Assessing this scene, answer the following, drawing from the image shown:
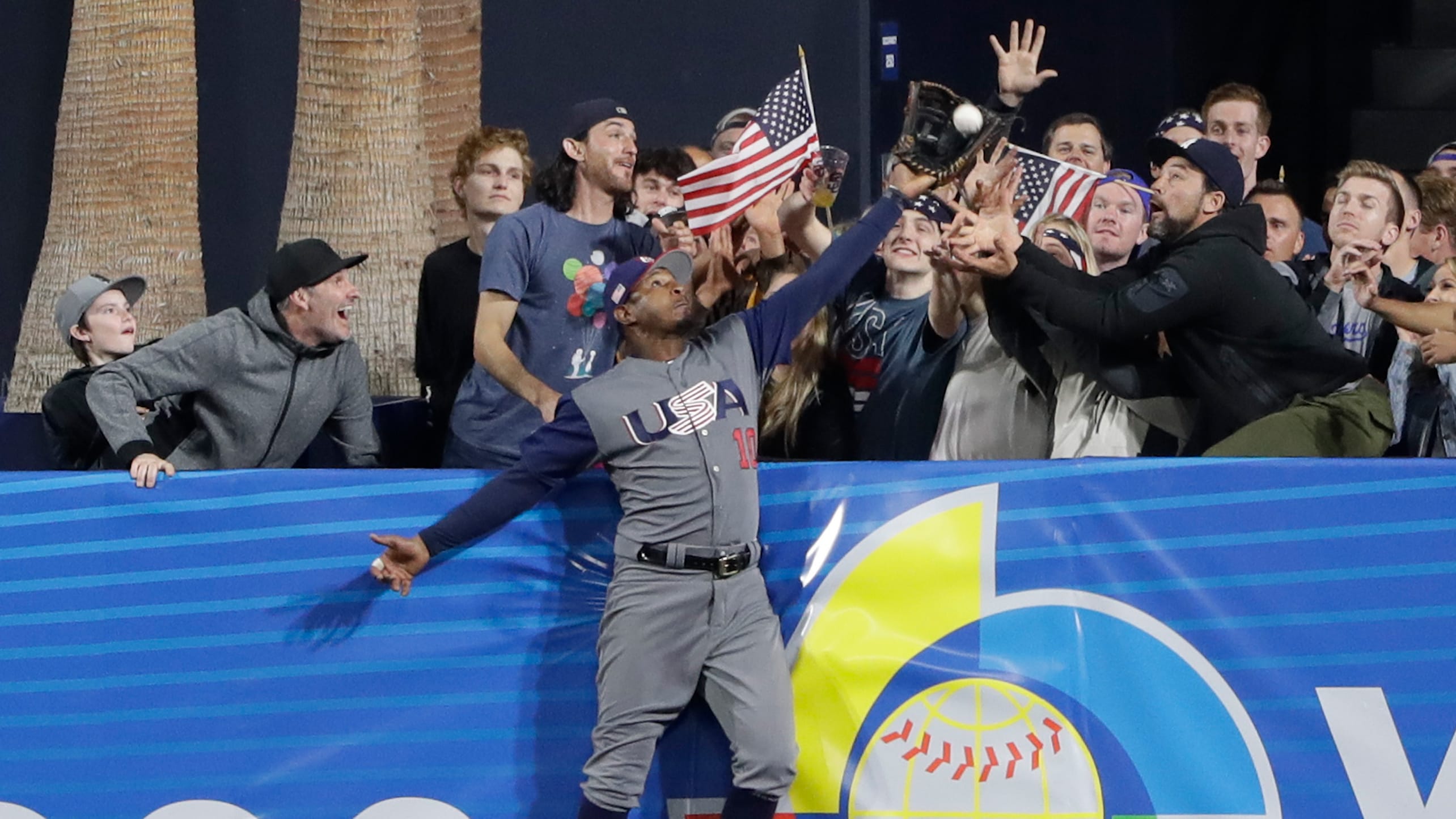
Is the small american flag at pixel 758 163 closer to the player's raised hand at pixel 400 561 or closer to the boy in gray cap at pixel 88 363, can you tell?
the player's raised hand at pixel 400 561

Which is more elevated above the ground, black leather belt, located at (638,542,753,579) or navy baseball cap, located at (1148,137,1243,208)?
navy baseball cap, located at (1148,137,1243,208)

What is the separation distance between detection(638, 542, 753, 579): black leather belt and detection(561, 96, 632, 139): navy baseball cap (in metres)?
1.99

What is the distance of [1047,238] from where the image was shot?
5637mm

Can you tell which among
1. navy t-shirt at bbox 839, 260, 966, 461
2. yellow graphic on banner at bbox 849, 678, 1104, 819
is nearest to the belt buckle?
yellow graphic on banner at bbox 849, 678, 1104, 819

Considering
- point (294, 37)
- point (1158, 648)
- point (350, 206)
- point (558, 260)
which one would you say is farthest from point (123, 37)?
point (1158, 648)

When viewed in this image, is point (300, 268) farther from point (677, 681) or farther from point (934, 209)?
point (934, 209)

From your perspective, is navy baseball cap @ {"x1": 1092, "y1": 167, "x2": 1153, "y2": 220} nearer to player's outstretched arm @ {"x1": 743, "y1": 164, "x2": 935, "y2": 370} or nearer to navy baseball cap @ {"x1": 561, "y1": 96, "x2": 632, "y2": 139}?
player's outstretched arm @ {"x1": 743, "y1": 164, "x2": 935, "y2": 370}

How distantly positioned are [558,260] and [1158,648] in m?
2.48

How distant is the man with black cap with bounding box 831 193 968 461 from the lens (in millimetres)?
5520

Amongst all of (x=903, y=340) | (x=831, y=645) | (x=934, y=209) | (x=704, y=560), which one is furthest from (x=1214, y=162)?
(x=704, y=560)

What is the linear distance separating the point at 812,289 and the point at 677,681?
48.8 inches

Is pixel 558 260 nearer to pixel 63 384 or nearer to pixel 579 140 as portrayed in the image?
pixel 579 140

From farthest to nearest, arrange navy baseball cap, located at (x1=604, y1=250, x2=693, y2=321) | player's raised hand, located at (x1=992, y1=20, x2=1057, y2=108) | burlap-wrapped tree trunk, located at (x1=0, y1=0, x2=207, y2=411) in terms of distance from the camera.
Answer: burlap-wrapped tree trunk, located at (x1=0, y1=0, x2=207, y2=411), player's raised hand, located at (x1=992, y1=20, x2=1057, y2=108), navy baseball cap, located at (x1=604, y1=250, x2=693, y2=321)

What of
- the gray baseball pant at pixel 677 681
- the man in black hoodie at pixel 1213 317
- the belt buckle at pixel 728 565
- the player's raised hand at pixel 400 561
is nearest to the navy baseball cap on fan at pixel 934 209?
the man in black hoodie at pixel 1213 317
